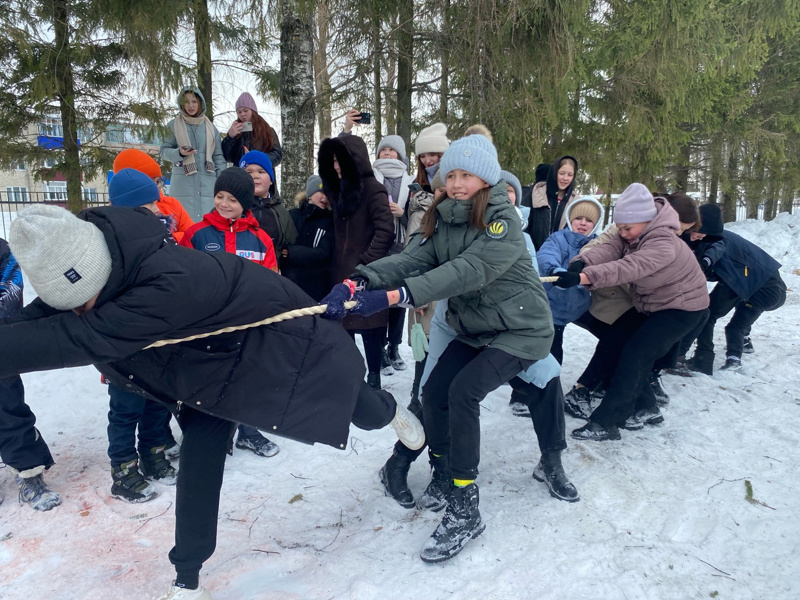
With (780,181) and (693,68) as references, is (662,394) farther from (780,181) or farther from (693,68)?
(780,181)

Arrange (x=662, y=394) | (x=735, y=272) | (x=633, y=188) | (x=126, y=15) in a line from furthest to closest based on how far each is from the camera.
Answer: (x=126, y=15)
(x=735, y=272)
(x=662, y=394)
(x=633, y=188)

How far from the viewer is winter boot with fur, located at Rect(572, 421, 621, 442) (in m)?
3.94

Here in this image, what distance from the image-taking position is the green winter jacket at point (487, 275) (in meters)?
2.71

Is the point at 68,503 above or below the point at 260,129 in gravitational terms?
below

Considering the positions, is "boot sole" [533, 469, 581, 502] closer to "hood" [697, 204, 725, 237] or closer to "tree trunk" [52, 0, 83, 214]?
"hood" [697, 204, 725, 237]

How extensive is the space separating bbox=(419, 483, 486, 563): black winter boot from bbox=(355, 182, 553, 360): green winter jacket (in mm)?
798

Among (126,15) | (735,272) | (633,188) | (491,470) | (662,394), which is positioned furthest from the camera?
(126,15)

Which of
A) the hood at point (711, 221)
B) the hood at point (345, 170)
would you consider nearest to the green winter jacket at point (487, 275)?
the hood at point (345, 170)

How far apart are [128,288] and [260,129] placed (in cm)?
395

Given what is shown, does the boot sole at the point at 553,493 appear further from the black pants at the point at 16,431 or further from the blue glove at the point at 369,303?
the black pants at the point at 16,431

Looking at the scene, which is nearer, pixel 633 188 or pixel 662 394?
pixel 633 188

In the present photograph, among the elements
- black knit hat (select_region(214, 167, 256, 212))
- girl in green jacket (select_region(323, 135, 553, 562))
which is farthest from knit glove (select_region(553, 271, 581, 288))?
black knit hat (select_region(214, 167, 256, 212))

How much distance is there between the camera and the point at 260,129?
5461 mm

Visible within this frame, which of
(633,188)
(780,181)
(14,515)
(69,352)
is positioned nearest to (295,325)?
(69,352)
